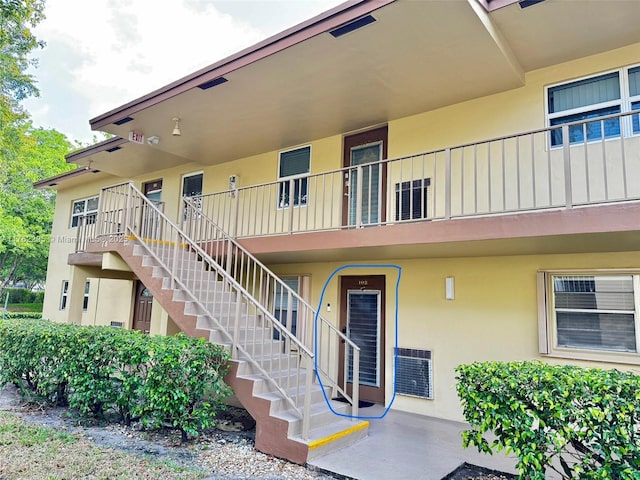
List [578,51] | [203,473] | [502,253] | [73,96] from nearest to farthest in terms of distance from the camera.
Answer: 1. [203,473]
2. [578,51]
3. [502,253]
4. [73,96]

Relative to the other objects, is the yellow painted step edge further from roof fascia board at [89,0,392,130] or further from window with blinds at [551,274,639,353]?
roof fascia board at [89,0,392,130]

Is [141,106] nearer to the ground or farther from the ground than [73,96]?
nearer to the ground

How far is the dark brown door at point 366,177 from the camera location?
7.39 metres

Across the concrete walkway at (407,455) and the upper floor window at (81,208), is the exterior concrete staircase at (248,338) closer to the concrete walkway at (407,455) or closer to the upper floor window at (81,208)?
the concrete walkway at (407,455)

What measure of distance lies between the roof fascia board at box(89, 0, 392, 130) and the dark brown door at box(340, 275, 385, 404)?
13.3ft

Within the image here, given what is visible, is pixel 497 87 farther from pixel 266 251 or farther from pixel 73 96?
pixel 73 96

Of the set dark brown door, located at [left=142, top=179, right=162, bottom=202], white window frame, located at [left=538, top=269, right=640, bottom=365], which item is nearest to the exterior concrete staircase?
white window frame, located at [left=538, top=269, right=640, bottom=365]

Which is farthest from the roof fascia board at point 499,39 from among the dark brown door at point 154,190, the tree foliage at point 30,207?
the tree foliage at point 30,207

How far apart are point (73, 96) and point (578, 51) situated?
35608 millimetres

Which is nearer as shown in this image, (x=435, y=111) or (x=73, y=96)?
(x=435, y=111)

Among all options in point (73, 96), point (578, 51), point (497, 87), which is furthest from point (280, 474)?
point (73, 96)

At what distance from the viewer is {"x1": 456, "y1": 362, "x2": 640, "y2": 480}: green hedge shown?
3.02m

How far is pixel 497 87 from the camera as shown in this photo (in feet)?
19.9

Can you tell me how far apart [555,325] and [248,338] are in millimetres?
4361
